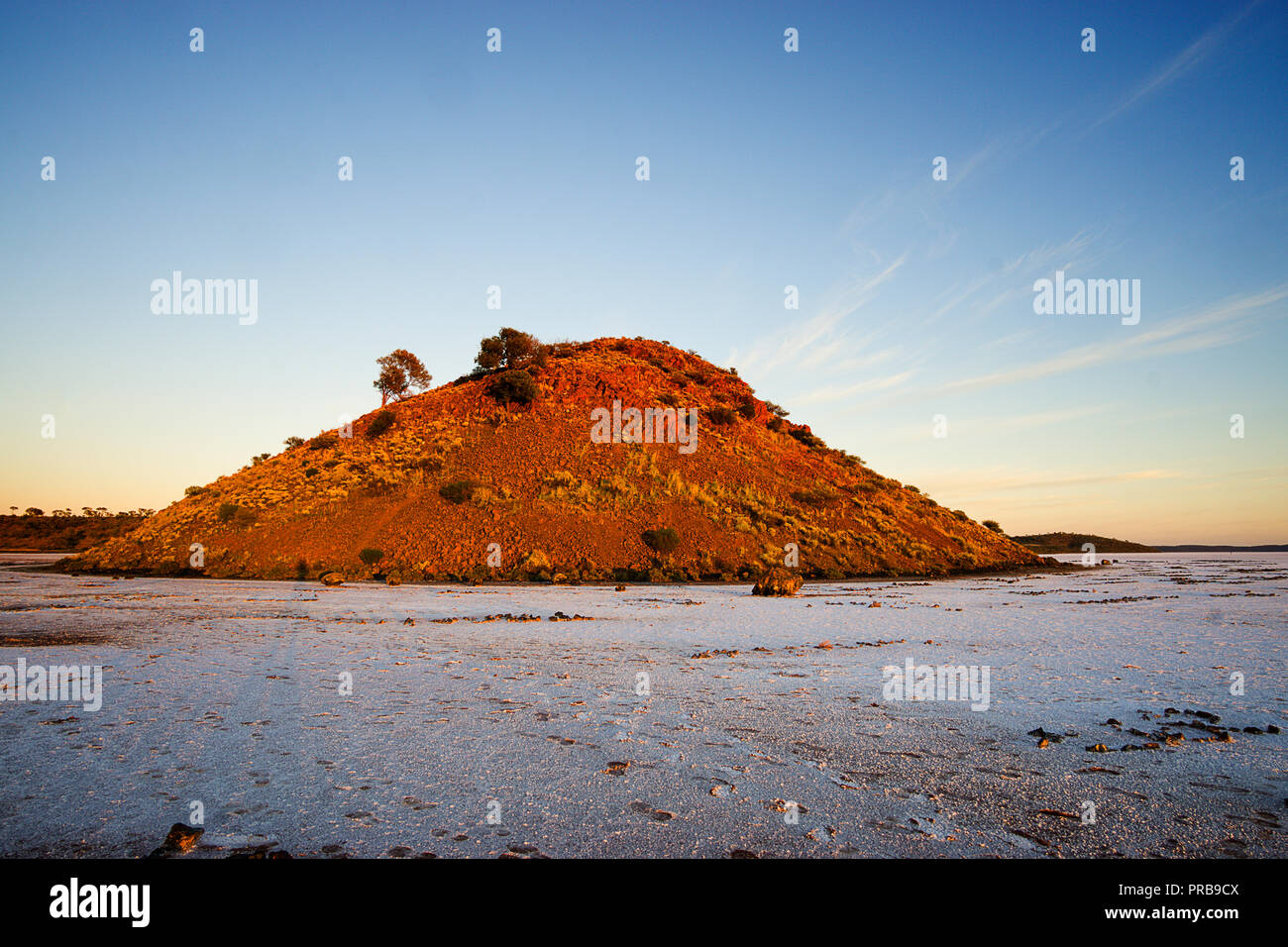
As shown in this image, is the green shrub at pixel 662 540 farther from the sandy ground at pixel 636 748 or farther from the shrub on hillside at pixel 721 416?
the sandy ground at pixel 636 748

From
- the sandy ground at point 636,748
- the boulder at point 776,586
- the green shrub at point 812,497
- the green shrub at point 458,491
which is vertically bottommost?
the boulder at point 776,586

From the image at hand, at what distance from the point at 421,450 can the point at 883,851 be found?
45139mm

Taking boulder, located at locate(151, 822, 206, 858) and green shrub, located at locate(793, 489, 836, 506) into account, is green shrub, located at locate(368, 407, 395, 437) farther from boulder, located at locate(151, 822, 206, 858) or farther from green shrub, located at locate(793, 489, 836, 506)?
boulder, located at locate(151, 822, 206, 858)

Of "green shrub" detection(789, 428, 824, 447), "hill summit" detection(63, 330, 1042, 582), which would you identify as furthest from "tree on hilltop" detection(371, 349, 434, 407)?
"green shrub" detection(789, 428, 824, 447)

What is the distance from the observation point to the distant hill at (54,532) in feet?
218

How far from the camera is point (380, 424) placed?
1923 inches

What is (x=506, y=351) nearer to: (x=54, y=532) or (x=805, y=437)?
(x=805, y=437)

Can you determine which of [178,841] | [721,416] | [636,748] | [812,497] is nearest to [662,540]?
[812,497]

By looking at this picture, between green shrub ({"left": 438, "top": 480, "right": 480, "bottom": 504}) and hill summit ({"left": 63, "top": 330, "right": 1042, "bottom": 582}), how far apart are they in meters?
0.09

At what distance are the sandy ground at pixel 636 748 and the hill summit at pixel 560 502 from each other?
22037 millimetres

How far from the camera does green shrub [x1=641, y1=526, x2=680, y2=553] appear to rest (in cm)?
3556

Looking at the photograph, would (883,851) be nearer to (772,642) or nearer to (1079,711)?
(1079,711)

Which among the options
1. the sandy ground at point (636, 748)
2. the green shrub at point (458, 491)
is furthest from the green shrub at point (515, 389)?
the sandy ground at point (636, 748)
